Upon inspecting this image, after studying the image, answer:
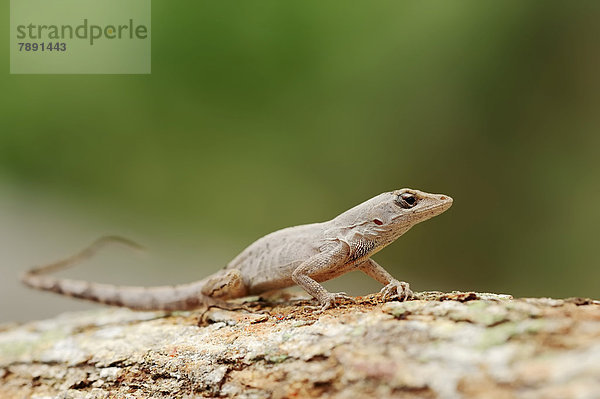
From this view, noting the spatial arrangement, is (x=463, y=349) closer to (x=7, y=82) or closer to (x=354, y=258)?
(x=354, y=258)

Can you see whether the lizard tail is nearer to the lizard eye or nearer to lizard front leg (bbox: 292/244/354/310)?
lizard front leg (bbox: 292/244/354/310)

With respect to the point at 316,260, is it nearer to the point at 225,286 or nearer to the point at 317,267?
the point at 317,267

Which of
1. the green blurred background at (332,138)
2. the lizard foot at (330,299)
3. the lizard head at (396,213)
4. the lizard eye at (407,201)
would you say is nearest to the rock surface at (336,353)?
the lizard foot at (330,299)

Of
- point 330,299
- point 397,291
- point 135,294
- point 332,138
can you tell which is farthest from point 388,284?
point 332,138

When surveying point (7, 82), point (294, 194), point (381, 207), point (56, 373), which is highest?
point (7, 82)

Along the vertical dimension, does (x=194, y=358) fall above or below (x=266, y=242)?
below

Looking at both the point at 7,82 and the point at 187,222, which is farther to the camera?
the point at 187,222

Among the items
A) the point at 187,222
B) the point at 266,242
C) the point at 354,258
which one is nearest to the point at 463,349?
the point at 354,258
